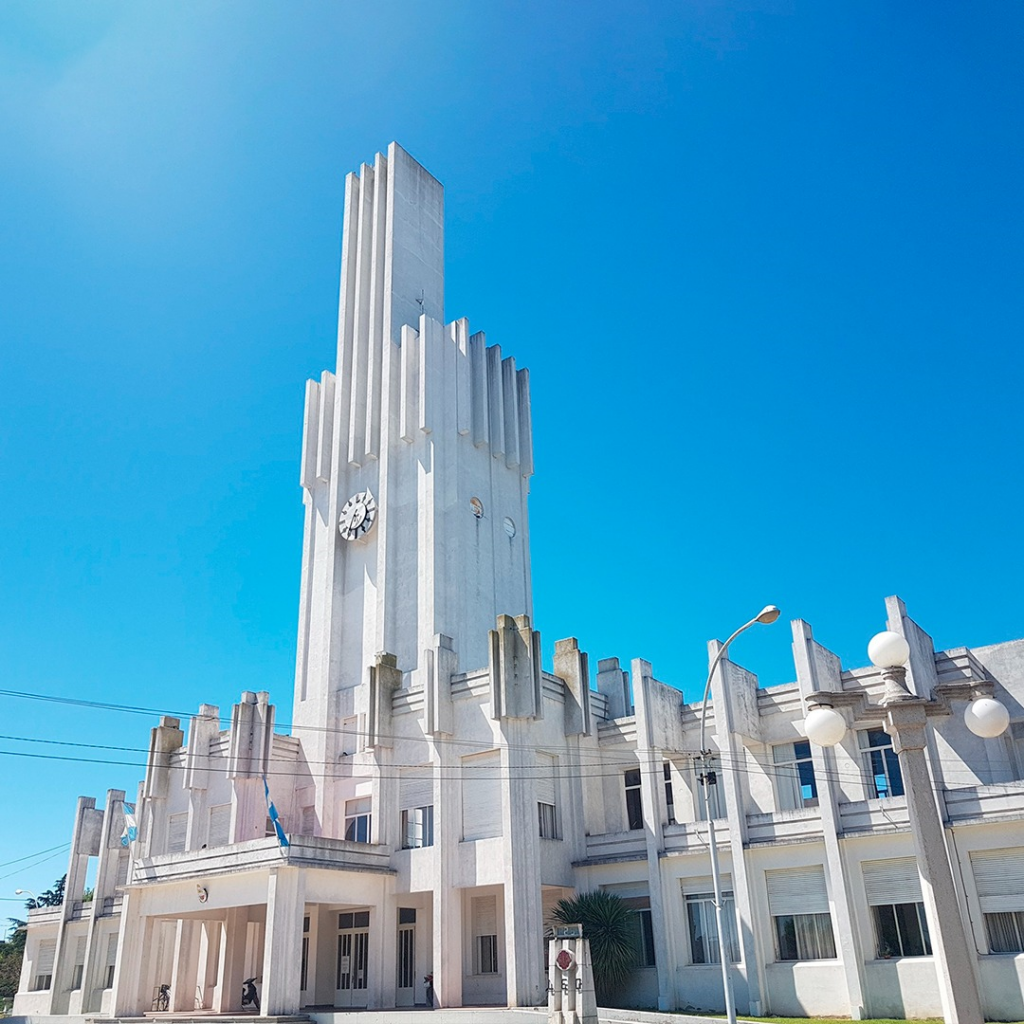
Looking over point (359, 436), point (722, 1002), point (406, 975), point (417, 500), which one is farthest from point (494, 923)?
point (359, 436)

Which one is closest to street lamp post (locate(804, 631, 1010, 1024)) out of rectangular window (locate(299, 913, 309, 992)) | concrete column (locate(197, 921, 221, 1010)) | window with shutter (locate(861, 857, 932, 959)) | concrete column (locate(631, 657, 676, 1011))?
window with shutter (locate(861, 857, 932, 959))

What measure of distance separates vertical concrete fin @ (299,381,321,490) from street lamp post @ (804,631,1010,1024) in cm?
3957

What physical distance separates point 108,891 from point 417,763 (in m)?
24.5

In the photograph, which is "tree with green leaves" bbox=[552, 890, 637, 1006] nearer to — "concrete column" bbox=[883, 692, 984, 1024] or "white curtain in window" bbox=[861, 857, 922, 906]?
"white curtain in window" bbox=[861, 857, 922, 906]

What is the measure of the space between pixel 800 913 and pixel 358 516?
26.9 meters

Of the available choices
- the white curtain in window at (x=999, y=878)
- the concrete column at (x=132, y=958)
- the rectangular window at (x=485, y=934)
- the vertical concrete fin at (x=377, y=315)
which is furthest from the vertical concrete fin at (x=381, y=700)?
the white curtain in window at (x=999, y=878)

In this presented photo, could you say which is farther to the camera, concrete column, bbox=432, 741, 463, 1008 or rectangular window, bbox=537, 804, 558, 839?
rectangular window, bbox=537, 804, 558, 839

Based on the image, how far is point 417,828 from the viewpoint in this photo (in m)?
35.3

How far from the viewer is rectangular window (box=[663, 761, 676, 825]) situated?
3569 centimetres

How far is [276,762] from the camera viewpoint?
133 feet

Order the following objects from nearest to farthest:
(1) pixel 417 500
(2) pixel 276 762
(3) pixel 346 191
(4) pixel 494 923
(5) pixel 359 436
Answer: (4) pixel 494 923 < (2) pixel 276 762 < (1) pixel 417 500 < (5) pixel 359 436 < (3) pixel 346 191

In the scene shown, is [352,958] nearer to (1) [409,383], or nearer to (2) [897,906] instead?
(2) [897,906]

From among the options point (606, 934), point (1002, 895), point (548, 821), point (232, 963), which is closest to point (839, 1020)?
point (1002, 895)

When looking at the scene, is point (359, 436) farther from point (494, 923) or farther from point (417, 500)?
point (494, 923)
